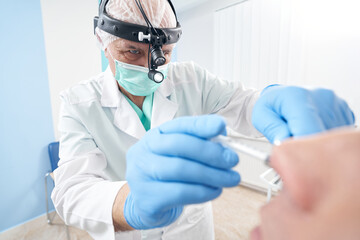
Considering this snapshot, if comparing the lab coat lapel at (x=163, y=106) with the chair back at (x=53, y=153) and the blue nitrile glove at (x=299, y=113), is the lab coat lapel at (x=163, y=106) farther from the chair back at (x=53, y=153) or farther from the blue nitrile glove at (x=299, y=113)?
the chair back at (x=53, y=153)

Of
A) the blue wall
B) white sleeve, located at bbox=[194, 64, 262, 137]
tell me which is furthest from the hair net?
the blue wall

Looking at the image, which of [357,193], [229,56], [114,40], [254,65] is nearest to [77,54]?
[114,40]

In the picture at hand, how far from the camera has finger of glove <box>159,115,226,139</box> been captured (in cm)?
42

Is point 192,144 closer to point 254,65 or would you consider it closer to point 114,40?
point 114,40

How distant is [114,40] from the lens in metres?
0.79

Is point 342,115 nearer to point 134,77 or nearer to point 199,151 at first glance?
point 199,151

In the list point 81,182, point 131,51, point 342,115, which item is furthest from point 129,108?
point 342,115

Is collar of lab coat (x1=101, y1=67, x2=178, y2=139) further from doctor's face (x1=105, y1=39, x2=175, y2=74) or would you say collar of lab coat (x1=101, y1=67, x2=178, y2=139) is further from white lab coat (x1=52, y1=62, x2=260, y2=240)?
doctor's face (x1=105, y1=39, x2=175, y2=74)

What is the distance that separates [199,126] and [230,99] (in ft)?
2.17

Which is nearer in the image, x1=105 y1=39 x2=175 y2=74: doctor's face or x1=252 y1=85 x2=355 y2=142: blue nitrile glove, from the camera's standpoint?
x1=252 y1=85 x2=355 y2=142: blue nitrile glove

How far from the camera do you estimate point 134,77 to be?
850mm

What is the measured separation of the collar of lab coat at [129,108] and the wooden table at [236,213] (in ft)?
3.85

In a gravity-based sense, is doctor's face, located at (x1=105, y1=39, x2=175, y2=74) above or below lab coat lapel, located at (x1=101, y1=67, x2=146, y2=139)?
above

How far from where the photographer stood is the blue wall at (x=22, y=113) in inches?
67.4
